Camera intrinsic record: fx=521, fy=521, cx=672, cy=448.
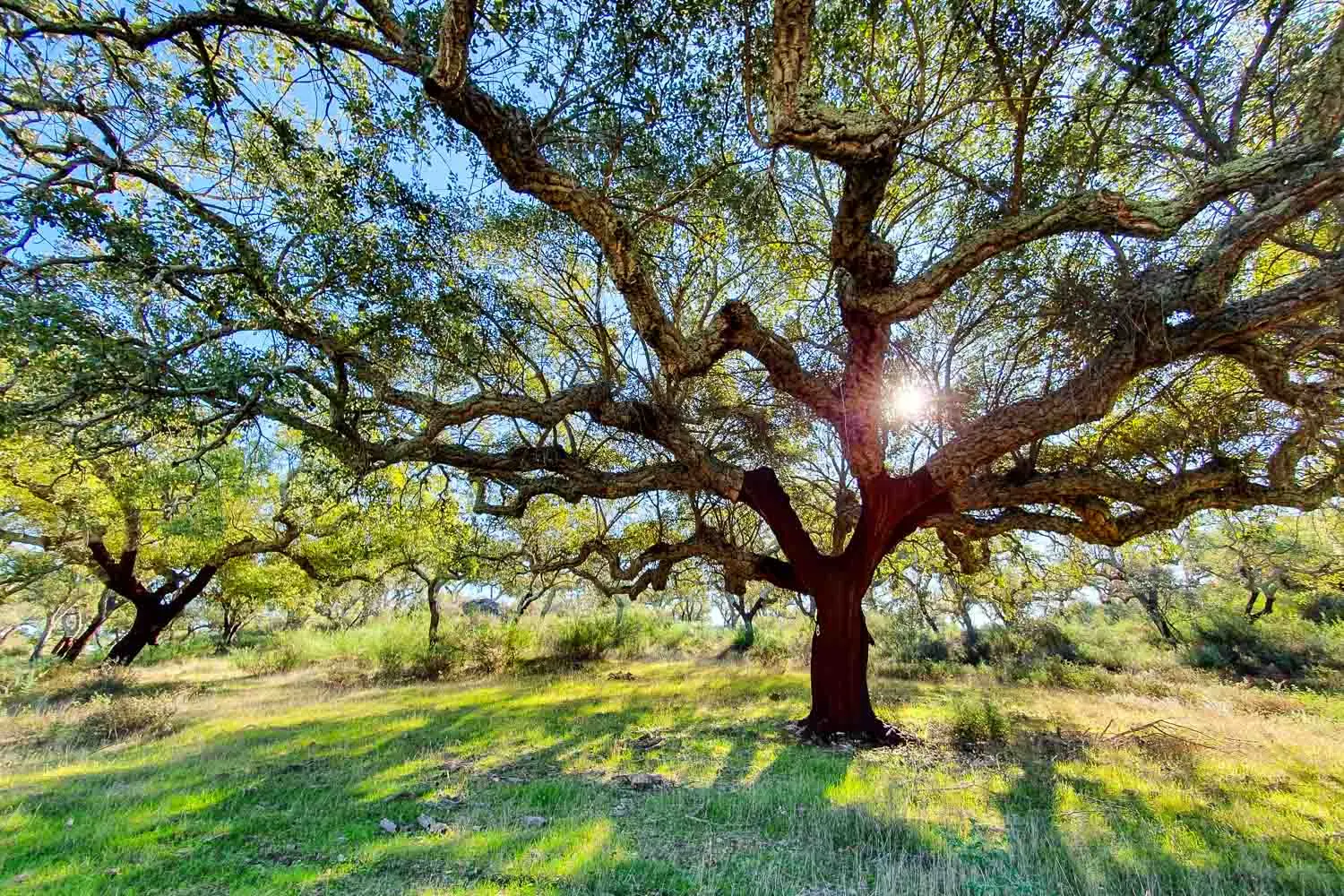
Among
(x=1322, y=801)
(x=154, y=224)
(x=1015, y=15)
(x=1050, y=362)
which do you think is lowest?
(x=1322, y=801)

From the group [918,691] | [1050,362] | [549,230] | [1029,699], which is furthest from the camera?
[918,691]

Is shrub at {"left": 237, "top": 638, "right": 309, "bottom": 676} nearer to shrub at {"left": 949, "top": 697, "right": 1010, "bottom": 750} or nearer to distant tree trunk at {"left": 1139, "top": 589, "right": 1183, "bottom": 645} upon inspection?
shrub at {"left": 949, "top": 697, "right": 1010, "bottom": 750}

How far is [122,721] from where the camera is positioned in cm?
886

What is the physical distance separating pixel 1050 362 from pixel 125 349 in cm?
929

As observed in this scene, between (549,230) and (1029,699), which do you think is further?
(1029,699)

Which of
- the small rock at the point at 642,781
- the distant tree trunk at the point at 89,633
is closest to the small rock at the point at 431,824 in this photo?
the small rock at the point at 642,781

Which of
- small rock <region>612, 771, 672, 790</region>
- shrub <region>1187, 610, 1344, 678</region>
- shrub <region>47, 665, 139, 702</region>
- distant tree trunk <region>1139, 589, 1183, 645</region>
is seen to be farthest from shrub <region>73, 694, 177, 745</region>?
distant tree trunk <region>1139, 589, 1183, 645</region>

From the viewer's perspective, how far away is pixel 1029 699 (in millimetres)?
11680

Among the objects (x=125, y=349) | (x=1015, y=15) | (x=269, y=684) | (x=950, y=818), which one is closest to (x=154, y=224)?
(x=125, y=349)

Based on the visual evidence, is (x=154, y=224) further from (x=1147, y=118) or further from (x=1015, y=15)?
(x=1147, y=118)

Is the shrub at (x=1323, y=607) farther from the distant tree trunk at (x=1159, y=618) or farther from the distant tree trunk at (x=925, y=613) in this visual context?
the distant tree trunk at (x=925, y=613)

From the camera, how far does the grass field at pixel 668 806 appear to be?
11.1ft

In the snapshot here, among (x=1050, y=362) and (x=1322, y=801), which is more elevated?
(x=1050, y=362)

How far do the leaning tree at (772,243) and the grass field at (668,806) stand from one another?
2.52 metres
